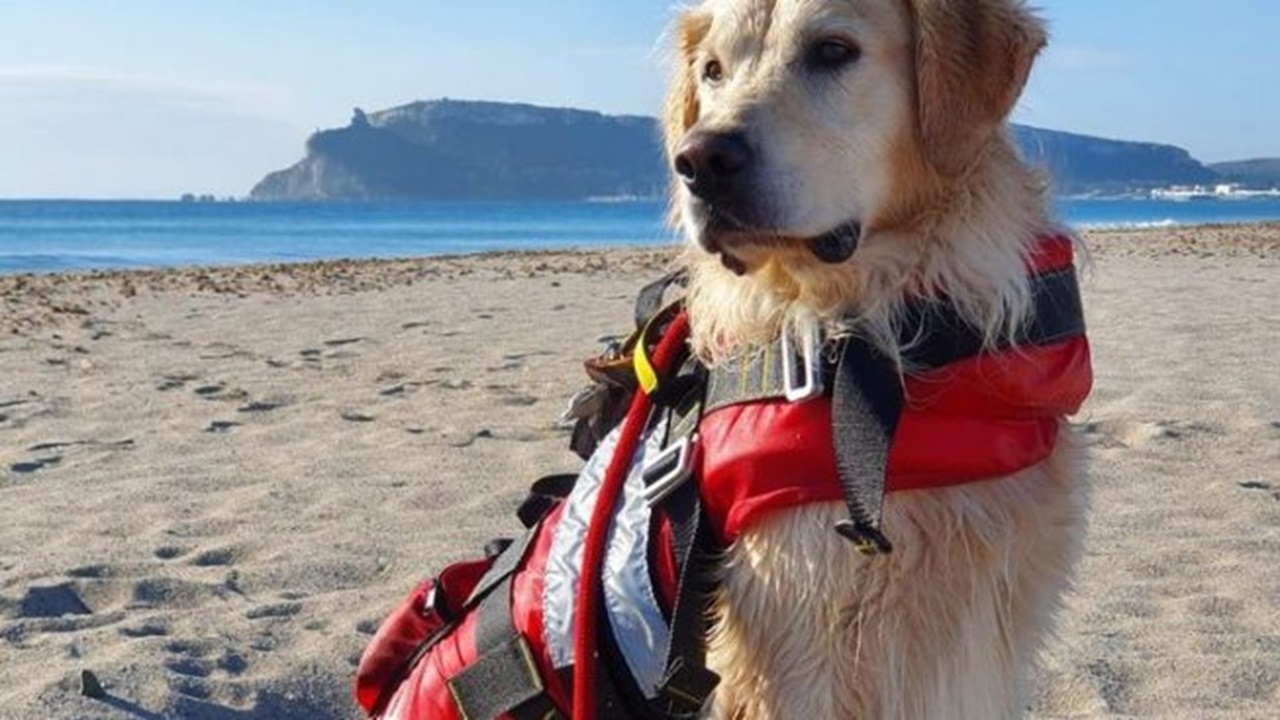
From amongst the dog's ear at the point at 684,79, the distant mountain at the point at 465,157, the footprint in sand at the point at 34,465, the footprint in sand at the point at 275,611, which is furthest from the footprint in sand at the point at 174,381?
the distant mountain at the point at 465,157

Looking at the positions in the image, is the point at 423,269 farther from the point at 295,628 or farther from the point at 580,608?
the point at 580,608

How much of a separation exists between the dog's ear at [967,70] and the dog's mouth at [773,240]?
217 mm

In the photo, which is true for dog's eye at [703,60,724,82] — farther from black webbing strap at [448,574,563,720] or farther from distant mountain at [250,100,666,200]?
distant mountain at [250,100,666,200]

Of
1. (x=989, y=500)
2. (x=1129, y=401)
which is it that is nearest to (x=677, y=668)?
(x=989, y=500)

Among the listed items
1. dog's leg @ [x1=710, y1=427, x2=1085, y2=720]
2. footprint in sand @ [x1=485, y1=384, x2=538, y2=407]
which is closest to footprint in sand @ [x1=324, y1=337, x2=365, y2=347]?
footprint in sand @ [x1=485, y1=384, x2=538, y2=407]

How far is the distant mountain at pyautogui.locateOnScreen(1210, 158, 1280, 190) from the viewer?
111062 mm

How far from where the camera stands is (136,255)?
1465 inches

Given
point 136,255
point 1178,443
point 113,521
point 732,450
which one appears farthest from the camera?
point 136,255

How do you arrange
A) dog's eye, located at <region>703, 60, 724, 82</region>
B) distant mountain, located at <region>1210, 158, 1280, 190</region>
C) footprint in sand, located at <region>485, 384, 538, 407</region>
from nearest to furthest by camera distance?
dog's eye, located at <region>703, 60, 724, 82</region> → footprint in sand, located at <region>485, 384, 538, 407</region> → distant mountain, located at <region>1210, 158, 1280, 190</region>

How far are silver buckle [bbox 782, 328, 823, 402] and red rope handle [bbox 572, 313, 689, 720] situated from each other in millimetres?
330

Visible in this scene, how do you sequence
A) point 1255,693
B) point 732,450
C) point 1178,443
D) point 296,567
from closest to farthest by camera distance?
1. point 732,450
2. point 1255,693
3. point 296,567
4. point 1178,443

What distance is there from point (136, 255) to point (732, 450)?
120 ft

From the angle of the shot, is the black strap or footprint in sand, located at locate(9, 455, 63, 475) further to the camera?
footprint in sand, located at locate(9, 455, 63, 475)

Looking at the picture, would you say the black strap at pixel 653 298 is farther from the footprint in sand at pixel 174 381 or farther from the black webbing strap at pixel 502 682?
the footprint in sand at pixel 174 381
